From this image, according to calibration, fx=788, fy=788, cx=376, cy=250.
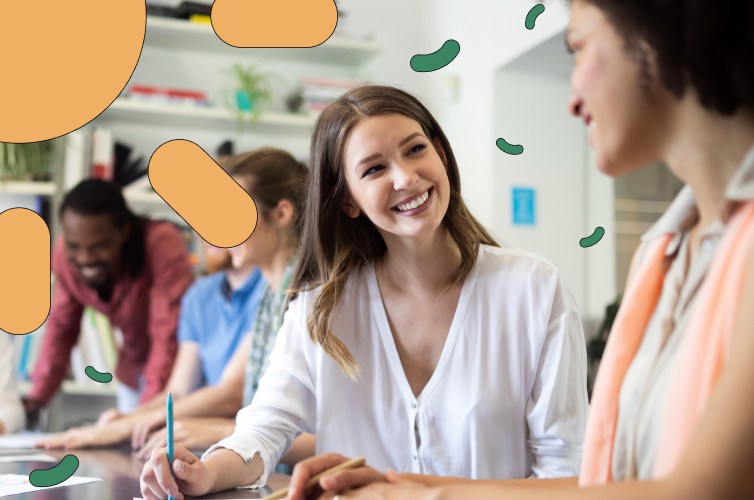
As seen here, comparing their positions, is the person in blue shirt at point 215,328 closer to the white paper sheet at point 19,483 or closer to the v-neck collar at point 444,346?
the white paper sheet at point 19,483

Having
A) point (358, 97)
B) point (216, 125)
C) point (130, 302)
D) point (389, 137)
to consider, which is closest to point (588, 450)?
point (389, 137)

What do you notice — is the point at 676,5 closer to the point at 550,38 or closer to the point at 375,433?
the point at 375,433

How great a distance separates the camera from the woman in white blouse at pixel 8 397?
230 centimetres

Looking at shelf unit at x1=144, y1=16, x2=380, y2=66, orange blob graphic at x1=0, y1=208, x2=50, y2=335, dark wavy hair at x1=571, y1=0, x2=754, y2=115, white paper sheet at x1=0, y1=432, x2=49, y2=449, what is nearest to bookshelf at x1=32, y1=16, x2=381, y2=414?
shelf unit at x1=144, y1=16, x2=380, y2=66

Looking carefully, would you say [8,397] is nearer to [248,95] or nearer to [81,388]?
[81,388]

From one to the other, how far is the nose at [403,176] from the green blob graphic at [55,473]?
2.57ft

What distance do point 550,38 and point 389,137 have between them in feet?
5.69

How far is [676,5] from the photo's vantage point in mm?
590

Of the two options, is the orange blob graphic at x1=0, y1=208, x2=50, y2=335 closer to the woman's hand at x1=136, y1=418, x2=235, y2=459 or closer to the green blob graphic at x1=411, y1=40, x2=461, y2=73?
the woman's hand at x1=136, y1=418, x2=235, y2=459

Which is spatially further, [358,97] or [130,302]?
[130,302]

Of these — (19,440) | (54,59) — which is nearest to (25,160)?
(54,59)

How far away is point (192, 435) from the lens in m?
1.66

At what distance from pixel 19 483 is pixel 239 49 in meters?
2.82

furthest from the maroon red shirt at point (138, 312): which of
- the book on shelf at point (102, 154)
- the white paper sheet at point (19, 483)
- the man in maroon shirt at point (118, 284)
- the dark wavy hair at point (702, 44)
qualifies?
the dark wavy hair at point (702, 44)
